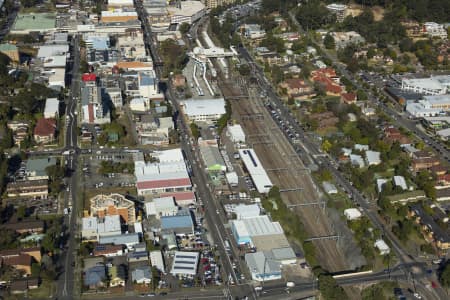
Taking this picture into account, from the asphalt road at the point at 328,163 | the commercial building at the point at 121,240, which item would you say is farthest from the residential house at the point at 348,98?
Result: the commercial building at the point at 121,240

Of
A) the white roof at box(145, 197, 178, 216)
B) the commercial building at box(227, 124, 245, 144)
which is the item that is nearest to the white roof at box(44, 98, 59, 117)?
the commercial building at box(227, 124, 245, 144)

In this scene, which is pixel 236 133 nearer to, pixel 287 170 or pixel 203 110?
pixel 203 110

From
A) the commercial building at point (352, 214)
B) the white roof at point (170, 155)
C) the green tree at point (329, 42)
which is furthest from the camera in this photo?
the green tree at point (329, 42)

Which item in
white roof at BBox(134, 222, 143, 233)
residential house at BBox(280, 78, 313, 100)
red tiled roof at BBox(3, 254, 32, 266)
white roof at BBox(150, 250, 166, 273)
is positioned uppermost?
red tiled roof at BBox(3, 254, 32, 266)

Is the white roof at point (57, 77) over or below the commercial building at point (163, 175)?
below

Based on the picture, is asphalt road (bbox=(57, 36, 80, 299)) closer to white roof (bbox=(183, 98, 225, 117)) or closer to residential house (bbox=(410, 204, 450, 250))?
white roof (bbox=(183, 98, 225, 117))

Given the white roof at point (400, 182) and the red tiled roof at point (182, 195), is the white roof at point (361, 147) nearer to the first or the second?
the white roof at point (400, 182)
